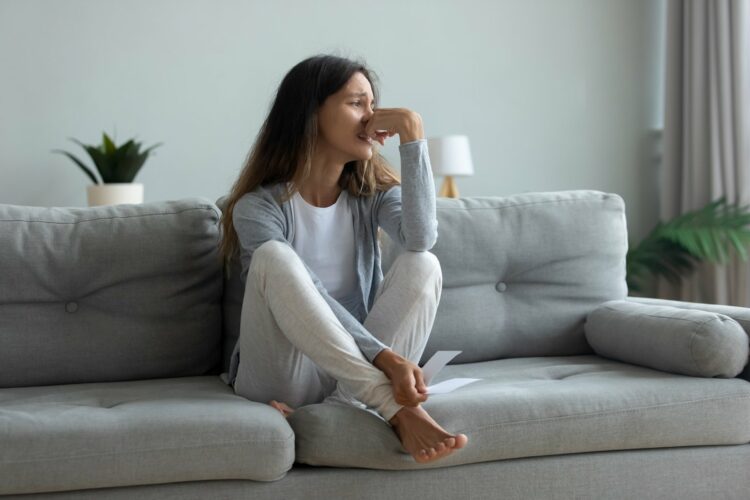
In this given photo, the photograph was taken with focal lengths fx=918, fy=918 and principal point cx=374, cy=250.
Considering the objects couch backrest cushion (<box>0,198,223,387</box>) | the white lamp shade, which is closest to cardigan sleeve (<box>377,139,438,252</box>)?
couch backrest cushion (<box>0,198,223,387</box>)

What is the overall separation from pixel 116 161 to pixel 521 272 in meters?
2.11

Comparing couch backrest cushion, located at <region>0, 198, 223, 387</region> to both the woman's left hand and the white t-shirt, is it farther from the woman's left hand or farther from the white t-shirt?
the woman's left hand

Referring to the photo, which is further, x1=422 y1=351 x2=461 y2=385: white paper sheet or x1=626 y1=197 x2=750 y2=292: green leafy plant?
x1=626 y1=197 x2=750 y2=292: green leafy plant

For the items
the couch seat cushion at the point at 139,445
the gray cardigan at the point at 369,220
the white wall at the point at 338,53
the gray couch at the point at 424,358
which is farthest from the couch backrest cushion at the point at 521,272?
the white wall at the point at 338,53

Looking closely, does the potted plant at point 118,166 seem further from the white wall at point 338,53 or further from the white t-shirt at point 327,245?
the white t-shirt at point 327,245

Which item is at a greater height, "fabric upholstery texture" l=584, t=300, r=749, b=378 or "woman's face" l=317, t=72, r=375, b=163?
"woman's face" l=317, t=72, r=375, b=163

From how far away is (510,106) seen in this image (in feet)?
15.5

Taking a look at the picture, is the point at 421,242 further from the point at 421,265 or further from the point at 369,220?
the point at 369,220

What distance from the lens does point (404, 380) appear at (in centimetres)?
171

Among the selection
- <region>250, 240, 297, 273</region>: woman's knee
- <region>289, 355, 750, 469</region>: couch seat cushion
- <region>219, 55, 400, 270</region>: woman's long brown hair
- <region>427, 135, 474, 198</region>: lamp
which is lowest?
<region>289, 355, 750, 469</region>: couch seat cushion

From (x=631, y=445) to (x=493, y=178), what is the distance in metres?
2.96

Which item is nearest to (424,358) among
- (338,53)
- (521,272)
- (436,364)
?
(521,272)

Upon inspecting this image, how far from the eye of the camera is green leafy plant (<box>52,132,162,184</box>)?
3889mm

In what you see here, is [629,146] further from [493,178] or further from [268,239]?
[268,239]
